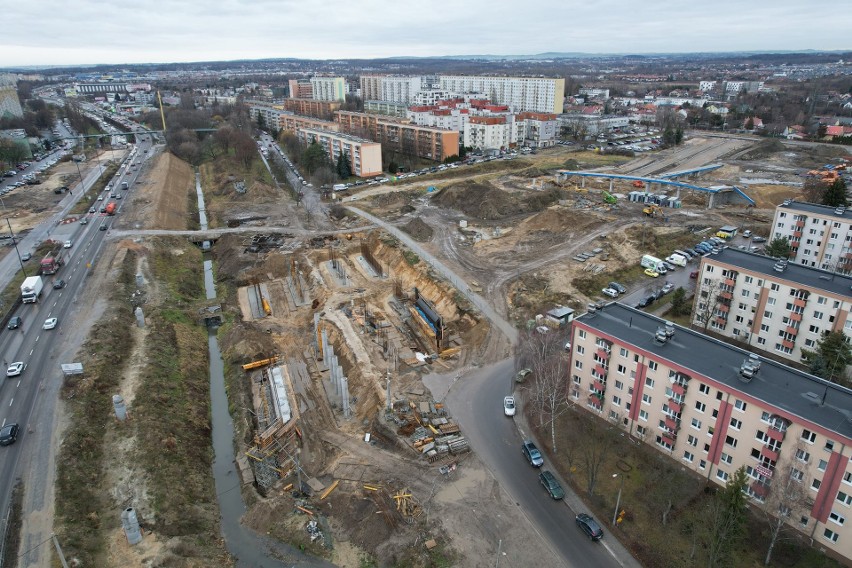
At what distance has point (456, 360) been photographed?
119 ft

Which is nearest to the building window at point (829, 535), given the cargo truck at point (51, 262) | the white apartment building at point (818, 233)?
the white apartment building at point (818, 233)

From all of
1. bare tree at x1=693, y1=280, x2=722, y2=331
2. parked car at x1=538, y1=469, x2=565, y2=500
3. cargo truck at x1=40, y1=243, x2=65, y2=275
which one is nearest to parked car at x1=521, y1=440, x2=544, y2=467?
parked car at x1=538, y1=469, x2=565, y2=500

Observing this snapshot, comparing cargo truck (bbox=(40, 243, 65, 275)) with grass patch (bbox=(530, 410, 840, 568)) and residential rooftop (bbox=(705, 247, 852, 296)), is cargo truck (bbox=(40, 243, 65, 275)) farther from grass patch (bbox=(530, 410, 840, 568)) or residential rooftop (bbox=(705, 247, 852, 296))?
residential rooftop (bbox=(705, 247, 852, 296))

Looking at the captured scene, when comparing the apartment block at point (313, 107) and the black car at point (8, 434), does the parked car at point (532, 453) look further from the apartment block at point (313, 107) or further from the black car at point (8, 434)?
the apartment block at point (313, 107)

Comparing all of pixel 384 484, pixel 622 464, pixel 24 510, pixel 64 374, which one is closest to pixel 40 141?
pixel 64 374

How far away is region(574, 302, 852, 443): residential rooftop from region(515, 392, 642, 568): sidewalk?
669 centimetres

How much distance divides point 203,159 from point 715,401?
10859cm

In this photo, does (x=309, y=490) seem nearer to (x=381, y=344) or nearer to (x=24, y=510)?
(x=24, y=510)

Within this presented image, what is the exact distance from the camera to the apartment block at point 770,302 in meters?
30.3

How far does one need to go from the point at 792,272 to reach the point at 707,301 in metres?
5.32

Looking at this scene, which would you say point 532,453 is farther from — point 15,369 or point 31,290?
point 31,290

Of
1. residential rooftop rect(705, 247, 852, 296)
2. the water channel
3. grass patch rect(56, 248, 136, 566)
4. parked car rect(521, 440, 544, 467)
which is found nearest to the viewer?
grass patch rect(56, 248, 136, 566)

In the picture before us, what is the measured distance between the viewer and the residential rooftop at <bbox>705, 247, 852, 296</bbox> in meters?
30.5

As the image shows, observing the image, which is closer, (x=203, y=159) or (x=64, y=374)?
(x=64, y=374)
